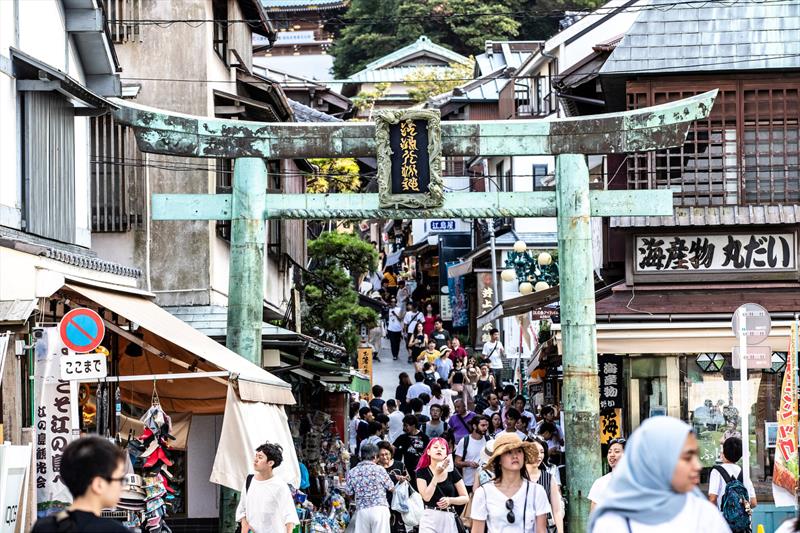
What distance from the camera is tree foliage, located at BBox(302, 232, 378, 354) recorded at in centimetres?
3606

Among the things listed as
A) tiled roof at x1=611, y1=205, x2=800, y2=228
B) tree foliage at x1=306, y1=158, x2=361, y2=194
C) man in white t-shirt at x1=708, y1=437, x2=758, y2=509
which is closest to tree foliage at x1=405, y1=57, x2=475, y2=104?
tree foliage at x1=306, y1=158, x2=361, y2=194

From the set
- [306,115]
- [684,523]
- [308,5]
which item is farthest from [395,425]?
[308,5]

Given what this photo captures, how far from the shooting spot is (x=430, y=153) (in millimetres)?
20516

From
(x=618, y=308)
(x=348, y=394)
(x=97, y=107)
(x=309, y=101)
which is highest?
(x=309, y=101)

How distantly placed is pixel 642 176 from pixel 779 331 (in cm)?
340

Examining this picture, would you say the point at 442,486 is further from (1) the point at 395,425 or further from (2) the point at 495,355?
(2) the point at 495,355

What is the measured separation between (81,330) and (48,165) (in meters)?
4.32

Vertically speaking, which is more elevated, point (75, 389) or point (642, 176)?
point (642, 176)

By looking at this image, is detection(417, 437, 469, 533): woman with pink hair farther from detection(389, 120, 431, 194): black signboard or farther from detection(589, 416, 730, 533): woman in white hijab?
detection(589, 416, 730, 533): woman in white hijab

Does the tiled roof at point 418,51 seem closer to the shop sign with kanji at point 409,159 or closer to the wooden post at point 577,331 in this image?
the shop sign with kanji at point 409,159

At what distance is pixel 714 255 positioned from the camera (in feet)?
76.1

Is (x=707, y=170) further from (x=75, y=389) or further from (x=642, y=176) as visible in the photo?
(x=75, y=389)

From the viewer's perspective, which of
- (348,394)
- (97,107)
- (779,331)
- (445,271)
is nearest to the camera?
(97,107)

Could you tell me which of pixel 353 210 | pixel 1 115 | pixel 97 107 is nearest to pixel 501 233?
pixel 353 210
